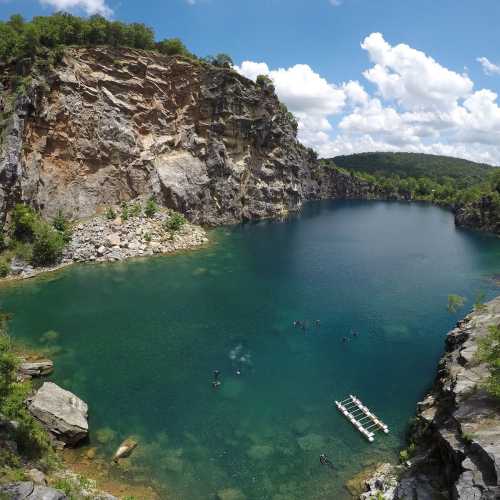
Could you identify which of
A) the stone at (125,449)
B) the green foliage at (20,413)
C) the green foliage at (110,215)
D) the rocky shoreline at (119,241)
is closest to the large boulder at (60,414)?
the green foliage at (20,413)

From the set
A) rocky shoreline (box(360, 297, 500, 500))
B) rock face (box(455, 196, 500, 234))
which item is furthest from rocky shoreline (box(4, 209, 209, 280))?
rock face (box(455, 196, 500, 234))

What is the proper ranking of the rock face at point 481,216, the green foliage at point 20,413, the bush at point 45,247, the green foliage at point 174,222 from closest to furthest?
the green foliage at point 20,413 < the bush at point 45,247 < the green foliage at point 174,222 < the rock face at point 481,216

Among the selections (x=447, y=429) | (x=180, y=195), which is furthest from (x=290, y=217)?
(x=447, y=429)

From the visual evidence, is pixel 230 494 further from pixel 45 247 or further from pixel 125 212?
→ pixel 125 212

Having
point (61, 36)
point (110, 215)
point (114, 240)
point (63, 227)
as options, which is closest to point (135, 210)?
point (110, 215)

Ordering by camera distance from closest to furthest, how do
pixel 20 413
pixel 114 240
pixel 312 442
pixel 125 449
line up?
pixel 20 413 < pixel 125 449 < pixel 312 442 < pixel 114 240

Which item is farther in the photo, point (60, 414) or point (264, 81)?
point (264, 81)

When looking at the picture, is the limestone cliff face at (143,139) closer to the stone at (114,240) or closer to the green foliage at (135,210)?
the green foliage at (135,210)
